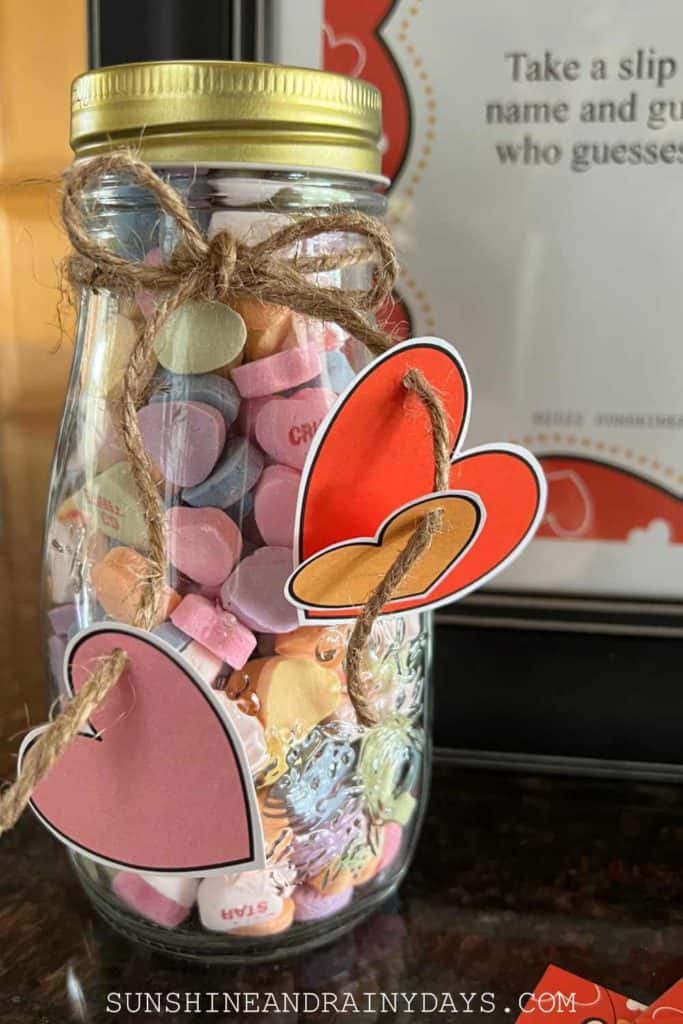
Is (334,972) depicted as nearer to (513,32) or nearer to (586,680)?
(586,680)

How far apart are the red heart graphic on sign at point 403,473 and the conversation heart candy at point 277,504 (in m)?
0.03

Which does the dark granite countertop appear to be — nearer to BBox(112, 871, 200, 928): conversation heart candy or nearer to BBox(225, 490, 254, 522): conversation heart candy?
BBox(112, 871, 200, 928): conversation heart candy

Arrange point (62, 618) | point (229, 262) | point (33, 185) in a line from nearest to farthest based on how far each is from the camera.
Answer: point (229, 262), point (62, 618), point (33, 185)

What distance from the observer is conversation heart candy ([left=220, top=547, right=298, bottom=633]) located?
40 cm

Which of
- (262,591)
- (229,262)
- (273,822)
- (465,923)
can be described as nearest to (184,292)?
(229,262)

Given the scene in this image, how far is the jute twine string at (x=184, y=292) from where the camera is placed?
35 centimetres

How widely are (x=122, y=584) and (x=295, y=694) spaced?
0.09 m

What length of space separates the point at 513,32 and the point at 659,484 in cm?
26

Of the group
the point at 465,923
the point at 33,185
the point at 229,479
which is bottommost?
the point at 465,923

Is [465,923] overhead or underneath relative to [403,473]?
underneath

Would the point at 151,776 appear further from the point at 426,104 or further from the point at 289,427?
the point at 426,104

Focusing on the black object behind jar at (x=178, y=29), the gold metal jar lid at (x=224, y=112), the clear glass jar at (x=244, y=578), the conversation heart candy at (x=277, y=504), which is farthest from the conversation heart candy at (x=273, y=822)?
the black object behind jar at (x=178, y=29)

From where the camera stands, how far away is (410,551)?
A: 0.36 meters

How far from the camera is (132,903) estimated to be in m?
0.46
